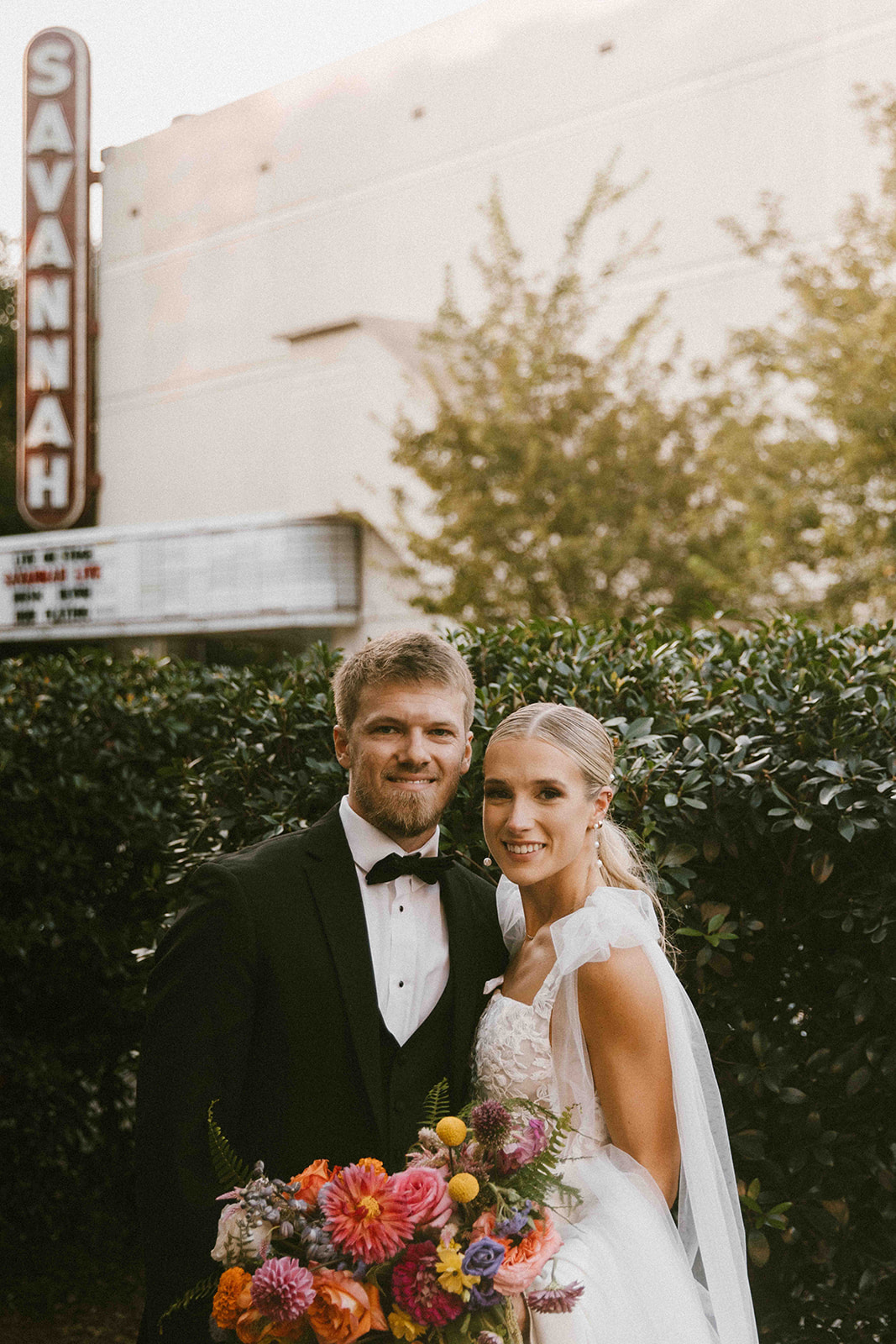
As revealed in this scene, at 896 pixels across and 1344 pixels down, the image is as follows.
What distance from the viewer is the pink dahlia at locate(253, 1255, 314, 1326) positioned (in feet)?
5.55

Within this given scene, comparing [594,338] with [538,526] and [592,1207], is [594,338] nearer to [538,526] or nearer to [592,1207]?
[538,526]

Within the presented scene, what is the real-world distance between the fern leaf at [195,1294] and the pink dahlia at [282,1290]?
10.3 inches

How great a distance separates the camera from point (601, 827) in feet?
8.73

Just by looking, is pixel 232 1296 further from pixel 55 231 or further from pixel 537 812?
pixel 55 231

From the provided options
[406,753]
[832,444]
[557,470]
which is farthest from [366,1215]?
[557,470]

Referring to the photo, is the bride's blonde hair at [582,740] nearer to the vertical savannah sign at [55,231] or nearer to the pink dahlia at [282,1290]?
the pink dahlia at [282,1290]

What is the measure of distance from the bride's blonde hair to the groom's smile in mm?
159

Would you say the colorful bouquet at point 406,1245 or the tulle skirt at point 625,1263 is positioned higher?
the colorful bouquet at point 406,1245

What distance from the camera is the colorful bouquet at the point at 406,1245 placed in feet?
5.60

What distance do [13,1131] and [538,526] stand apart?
979 cm

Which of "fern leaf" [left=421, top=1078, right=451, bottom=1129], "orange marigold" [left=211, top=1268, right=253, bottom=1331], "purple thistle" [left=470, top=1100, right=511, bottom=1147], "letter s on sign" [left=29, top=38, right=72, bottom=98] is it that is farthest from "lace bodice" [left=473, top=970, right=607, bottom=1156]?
"letter s on sign" [left=29, top=38, right=72, bottom=98]

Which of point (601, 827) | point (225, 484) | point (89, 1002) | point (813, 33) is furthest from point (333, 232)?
point (601, 827)

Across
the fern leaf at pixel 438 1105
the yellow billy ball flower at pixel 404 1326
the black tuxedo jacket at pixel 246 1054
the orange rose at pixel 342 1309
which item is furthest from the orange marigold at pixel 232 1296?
the fern leaf at pixel 438 1105

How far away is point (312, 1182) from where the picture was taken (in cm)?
183
